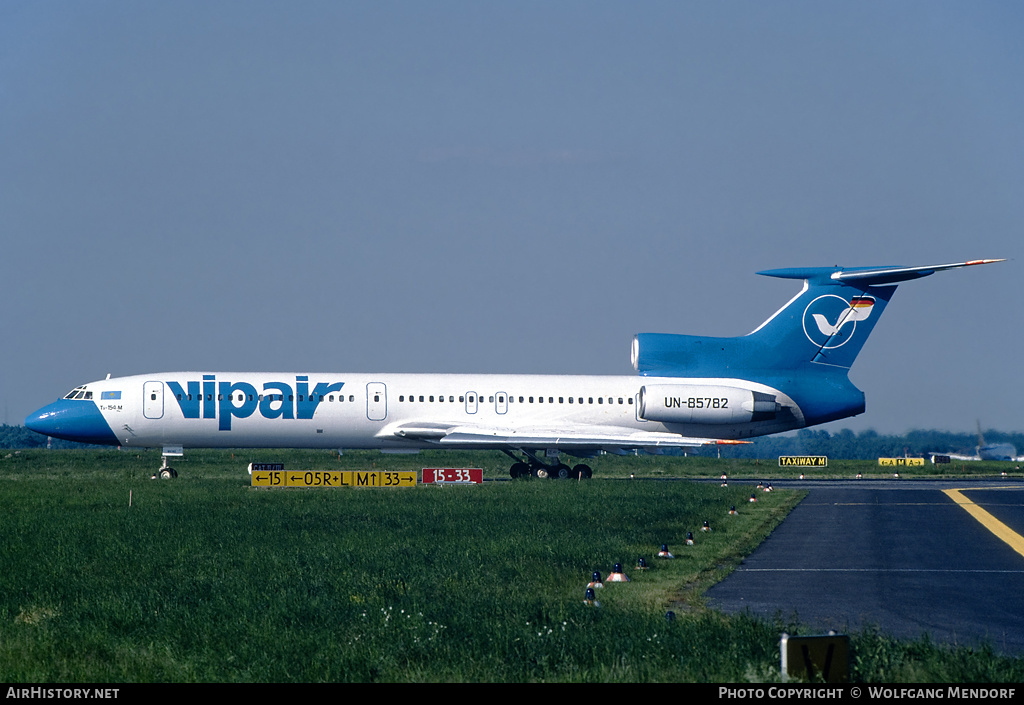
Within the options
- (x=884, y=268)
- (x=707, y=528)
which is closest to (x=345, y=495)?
(x=707, y=528)

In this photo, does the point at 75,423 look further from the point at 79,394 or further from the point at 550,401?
the point at 550,401

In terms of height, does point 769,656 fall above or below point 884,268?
below

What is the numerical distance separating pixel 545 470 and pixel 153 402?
49.5 ft

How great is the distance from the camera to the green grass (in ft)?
36.0

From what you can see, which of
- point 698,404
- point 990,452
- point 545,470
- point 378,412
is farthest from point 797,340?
point 990,452

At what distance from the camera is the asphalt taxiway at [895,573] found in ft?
45.7

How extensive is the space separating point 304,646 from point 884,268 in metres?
36.9

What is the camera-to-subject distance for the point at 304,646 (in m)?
11.7

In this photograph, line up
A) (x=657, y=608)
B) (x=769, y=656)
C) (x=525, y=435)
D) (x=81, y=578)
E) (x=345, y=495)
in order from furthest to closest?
(x=525, y=435)
(x=345, y=495)
(x=81, y=578)
(x=657, y=608)
(x=769, y=656)

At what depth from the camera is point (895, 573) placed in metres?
18.5

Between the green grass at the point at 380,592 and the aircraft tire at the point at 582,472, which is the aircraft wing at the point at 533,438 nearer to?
the aircraft tire at the point at 582,472

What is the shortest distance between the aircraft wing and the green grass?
987 centimetres

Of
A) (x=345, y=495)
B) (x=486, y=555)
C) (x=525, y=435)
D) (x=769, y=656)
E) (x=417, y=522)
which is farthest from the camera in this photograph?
(x=525, y=435)

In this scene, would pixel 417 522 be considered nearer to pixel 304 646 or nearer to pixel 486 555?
pixel 486 555
